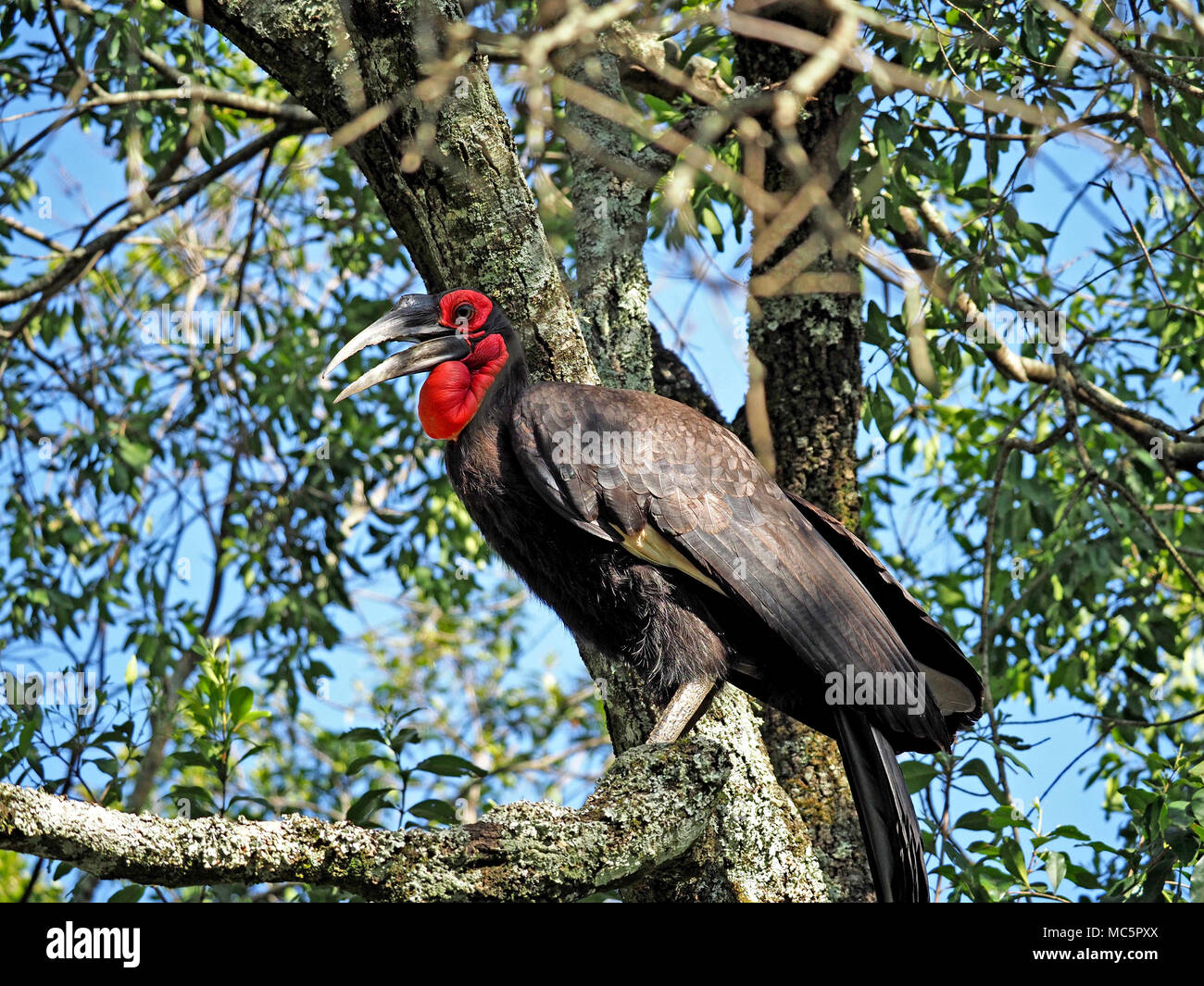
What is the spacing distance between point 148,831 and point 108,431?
11.2ft

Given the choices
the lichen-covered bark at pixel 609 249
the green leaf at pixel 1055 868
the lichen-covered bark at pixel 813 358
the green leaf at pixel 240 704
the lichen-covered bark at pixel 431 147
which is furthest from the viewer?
the lichen-covered bark at pixel 813 358

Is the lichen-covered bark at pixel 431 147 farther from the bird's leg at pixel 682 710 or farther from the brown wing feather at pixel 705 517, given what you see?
the bird's leg at pixel 682 710

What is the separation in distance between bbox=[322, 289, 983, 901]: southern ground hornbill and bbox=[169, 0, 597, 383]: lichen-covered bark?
114 mm

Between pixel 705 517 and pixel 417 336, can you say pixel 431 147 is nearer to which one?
pixel 417 336

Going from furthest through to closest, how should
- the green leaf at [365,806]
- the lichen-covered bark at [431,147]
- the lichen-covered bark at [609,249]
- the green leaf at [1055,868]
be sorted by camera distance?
the lichen-covered bark at [609,249] < the green leaf at [365,806] < the green leaf at [1055,868] < the lichen-covered bark at [431,147]

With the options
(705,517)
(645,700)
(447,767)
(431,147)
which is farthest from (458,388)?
(447,767)

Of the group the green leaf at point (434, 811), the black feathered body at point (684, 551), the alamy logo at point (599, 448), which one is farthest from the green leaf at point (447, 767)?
the alamy logo at point (599, 448)

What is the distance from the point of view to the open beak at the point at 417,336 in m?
3.14

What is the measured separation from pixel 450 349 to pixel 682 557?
32.7 inches
